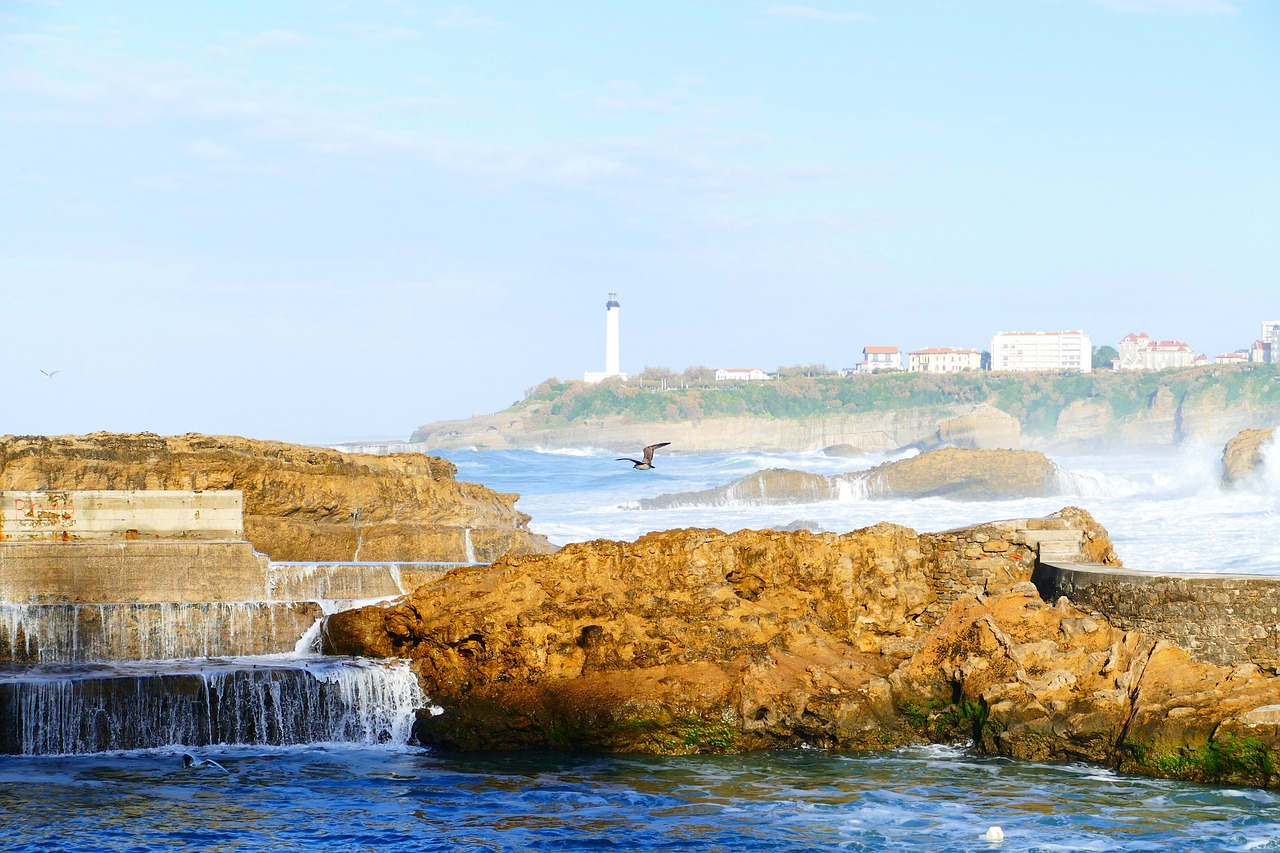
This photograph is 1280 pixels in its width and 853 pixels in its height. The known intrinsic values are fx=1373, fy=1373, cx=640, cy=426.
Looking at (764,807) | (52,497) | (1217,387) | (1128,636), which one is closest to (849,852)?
(764,807)

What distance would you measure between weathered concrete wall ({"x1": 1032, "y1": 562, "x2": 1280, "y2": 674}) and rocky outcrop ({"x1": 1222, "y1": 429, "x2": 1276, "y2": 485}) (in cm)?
3194

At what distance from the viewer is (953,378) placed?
14812 cm

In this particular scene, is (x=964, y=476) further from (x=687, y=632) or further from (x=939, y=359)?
(x=939, y=359)

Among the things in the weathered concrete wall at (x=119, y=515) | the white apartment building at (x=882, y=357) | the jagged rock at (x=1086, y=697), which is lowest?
the jagged rock at (x=1086, y=697)

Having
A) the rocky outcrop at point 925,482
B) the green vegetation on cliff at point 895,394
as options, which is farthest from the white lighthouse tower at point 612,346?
the rocky outcrop at point 925,482

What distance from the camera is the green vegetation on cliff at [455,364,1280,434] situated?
13391cm

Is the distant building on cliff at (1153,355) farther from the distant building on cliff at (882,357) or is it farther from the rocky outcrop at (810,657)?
the rocky outcrop at (810,657)

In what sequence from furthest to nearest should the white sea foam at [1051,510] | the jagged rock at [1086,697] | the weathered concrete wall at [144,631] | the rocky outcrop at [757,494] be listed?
the rocky outcrop at [757,494], the white sea foam at [1051,510], the weathered concrete wall at [144,631], the jagged rock at [1086,697]

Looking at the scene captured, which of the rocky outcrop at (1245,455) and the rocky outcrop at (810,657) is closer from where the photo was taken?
the rocky outcrop at (810,657)

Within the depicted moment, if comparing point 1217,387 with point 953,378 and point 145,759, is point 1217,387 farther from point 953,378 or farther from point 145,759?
point 145,759

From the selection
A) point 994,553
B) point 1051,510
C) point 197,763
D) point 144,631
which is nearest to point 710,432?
point 1051,510

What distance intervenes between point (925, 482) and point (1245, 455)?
11.2 metres

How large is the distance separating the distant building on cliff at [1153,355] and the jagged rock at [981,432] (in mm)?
82838

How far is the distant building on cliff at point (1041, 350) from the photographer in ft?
574
